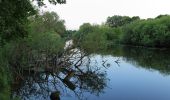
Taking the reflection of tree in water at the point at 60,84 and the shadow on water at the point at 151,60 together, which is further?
the shadow on water at the point at 151,60

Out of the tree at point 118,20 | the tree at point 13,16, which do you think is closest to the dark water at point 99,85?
the tree at point 13,16

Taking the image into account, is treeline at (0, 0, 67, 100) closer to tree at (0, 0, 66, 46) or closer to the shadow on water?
tree at (0, 0, 66, 46)

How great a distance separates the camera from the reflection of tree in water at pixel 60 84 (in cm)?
2795

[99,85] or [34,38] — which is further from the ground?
[34,38]

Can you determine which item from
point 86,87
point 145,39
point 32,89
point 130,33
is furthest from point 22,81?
point 130,33

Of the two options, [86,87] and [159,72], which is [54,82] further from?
[159,72]

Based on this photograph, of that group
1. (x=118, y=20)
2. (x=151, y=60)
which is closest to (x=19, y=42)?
(x=151, y=60)

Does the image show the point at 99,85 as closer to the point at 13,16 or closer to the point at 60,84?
the point at 60,84

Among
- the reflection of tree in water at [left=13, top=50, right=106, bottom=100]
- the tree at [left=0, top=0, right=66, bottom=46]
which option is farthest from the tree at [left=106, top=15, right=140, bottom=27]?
the tree at [left=0, top=0, right=66, bottom=46]

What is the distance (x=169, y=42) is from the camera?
86.9m

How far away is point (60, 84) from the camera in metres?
32.2

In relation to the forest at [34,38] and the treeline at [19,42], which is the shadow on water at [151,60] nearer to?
the forest at [34,38]

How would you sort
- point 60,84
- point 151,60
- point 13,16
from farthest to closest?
point 151,60, point 60,84, point 13,16

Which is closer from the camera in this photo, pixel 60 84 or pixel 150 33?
pixel 60 84
